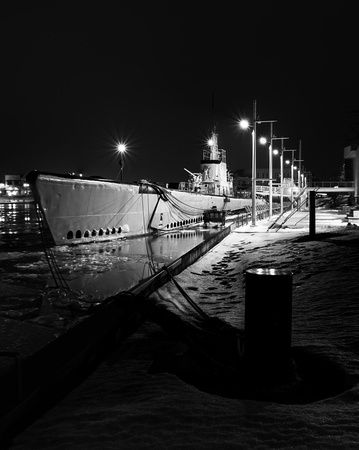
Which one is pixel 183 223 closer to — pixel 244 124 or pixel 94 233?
pixel 244 124

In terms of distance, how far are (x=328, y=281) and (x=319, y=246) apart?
174 inches

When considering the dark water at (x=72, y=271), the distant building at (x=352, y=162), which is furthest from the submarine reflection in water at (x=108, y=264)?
the distant building at (x=352, y=162)

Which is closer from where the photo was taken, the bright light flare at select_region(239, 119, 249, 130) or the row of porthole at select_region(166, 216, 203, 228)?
the bright light flare at select_region(239, 119, 249, 130)

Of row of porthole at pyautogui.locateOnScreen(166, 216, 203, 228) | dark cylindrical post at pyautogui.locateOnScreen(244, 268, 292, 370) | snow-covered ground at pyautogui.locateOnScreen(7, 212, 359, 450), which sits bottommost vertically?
snow-covered ground at pyautogui.locateOnScreen(7, 212, 359, 450)

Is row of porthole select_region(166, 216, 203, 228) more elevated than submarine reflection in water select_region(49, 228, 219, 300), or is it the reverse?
row of porthole select_region(166, 216, 203, 228)

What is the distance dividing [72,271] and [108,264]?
1577mm

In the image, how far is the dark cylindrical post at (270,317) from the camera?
14.0ft

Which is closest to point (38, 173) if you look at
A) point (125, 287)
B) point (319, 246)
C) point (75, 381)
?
point (125, 287)

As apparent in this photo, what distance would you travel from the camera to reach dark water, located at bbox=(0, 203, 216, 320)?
8.61 meters

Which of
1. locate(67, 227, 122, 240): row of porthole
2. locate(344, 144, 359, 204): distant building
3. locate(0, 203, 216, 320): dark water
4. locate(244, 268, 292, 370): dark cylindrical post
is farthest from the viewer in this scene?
locate(344, 144, 359, 204): distant building

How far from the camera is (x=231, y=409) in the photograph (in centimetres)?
375

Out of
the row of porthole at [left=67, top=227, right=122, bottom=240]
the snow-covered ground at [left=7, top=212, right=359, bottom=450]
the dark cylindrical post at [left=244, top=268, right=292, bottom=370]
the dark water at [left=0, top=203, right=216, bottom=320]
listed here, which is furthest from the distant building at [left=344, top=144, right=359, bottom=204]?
the dark cylindrical post at [left=244, top=268, right=292, bottom=370]

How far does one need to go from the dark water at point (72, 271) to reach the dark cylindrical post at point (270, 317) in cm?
429

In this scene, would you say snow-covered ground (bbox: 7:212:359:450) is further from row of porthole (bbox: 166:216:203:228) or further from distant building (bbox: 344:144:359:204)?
distant building (bbox: 344:144:359:204)
